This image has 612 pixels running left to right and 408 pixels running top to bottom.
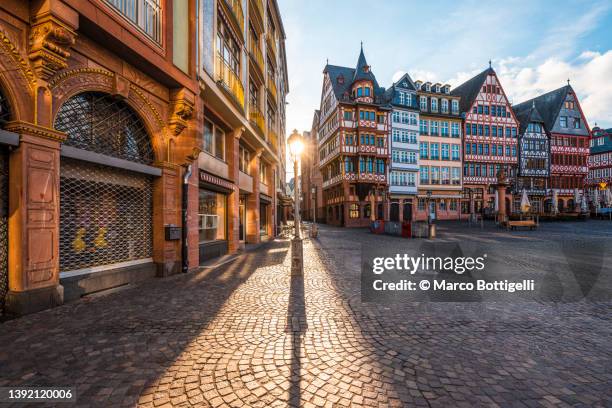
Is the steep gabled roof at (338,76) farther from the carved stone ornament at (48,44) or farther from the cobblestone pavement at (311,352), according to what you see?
the cobblestone pavement at (311,352)

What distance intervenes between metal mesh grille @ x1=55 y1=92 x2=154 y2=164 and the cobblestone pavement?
3.29 meters

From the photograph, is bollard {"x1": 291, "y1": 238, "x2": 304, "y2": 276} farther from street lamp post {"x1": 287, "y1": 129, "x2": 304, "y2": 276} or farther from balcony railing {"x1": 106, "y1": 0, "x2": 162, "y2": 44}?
balcony railing {"x1": 106, "y1": 0, "x2": 162, "y2": 44}

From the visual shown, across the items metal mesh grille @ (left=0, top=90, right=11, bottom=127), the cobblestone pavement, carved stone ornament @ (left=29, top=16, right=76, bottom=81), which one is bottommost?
the cobblestone pavement

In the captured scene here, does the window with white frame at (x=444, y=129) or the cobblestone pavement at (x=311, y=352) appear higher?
the window with white frame at (x=444, y=129)

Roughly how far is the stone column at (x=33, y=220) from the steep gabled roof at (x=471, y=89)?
46863 mm

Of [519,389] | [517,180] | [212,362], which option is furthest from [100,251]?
[517,180]

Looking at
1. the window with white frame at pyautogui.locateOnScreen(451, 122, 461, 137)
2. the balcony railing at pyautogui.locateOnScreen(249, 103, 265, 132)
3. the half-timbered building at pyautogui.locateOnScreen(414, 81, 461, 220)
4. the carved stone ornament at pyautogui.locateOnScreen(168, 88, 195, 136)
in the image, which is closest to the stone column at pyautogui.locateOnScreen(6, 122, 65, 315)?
the carved stone ornament at pyautogui.locateOnScreen(168, 88, 195, 136)

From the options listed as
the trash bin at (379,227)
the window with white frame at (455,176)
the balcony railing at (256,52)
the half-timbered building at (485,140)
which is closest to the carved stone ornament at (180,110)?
the balcony railing at (256,52)

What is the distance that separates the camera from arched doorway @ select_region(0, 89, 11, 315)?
4.39 meters

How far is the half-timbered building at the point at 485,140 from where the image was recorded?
130 feet

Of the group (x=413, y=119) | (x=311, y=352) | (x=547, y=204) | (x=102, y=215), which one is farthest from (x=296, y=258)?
(x=547, y=204)

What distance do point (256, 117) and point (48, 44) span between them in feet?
33.5

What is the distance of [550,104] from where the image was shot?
1807 inches

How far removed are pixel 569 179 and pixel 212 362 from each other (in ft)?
198
